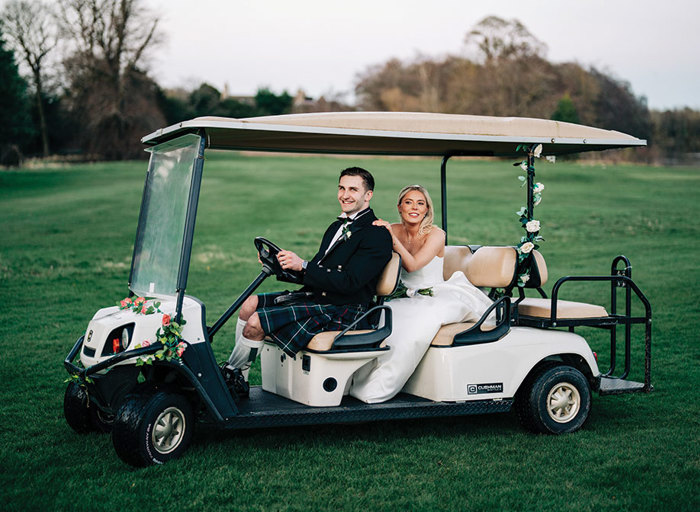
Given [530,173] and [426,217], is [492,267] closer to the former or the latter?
[426,217]

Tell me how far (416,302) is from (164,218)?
1725mm

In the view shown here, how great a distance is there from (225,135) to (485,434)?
252 centimetres

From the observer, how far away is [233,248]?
1678 centimetres

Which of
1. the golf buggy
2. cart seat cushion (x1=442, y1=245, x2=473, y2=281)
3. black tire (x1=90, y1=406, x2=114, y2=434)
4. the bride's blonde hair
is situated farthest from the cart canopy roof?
black tire (x1=90, y1=406, x2=114, y2=434)

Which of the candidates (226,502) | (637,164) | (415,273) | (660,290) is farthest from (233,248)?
(637,164)

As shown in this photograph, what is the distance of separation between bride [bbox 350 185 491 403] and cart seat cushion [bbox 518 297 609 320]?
0.29 m

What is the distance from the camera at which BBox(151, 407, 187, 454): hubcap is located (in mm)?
4176

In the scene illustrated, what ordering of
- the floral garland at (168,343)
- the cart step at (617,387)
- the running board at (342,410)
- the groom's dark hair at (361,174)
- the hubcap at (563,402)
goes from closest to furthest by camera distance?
the floral garland at (168,343), the running board at (342,410), the groom's dark hair at (361,174), the hubcap at (563,402), the cart step at (617,387)

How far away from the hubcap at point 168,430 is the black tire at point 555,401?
218cm

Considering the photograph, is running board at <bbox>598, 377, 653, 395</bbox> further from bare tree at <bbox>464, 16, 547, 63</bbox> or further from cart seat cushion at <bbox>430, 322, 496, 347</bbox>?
bare tree at <bbox>464, 16, 547, 63</bbox>

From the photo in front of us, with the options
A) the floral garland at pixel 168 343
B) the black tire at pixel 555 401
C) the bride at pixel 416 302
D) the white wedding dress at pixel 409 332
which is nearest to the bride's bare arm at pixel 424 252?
the bride at pixel 416 302

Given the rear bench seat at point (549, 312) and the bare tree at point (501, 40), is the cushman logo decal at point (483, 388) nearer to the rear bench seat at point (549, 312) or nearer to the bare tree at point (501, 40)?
the rear bench seat at point (549, 312)

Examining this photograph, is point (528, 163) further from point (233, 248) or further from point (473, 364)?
point (233, 248)

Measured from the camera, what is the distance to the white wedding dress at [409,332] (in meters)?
4.77
